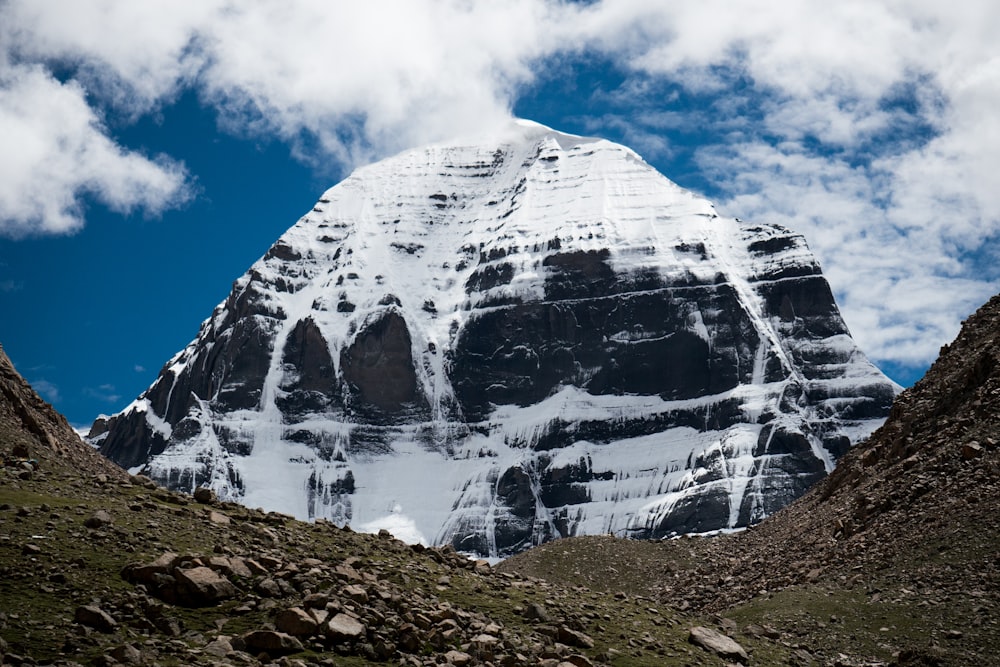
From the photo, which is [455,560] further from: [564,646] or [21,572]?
[21,572]

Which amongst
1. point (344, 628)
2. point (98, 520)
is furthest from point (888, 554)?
point (98, 520)

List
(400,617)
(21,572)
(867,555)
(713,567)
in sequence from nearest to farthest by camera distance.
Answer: (21,572)
(400,617)
(867,555)
(713,567)

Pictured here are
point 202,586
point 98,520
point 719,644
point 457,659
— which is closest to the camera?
point 202,586

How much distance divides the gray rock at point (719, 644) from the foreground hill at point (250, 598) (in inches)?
5.7

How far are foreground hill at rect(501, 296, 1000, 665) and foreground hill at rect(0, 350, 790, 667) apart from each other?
6438 millimetres

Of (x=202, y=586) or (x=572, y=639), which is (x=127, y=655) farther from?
(x=572, y=639)

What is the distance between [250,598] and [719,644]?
15.4 metres

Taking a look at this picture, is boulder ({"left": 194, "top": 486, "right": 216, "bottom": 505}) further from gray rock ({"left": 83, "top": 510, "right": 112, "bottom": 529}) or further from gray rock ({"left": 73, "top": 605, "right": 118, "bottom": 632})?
gray rock ({"left": 73, "top": 605, "right": 118, "bottom": 632})

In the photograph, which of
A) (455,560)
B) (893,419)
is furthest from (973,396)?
(455,560)

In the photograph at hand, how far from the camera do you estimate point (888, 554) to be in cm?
5575

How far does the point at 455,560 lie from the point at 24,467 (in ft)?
45.2

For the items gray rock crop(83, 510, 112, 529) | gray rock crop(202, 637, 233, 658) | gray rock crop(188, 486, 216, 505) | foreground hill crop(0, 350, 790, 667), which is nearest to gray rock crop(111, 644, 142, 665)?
foreground hill crop(0, 350, 790, 667)

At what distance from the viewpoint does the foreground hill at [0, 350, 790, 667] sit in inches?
1118

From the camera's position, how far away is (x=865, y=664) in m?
42.7
